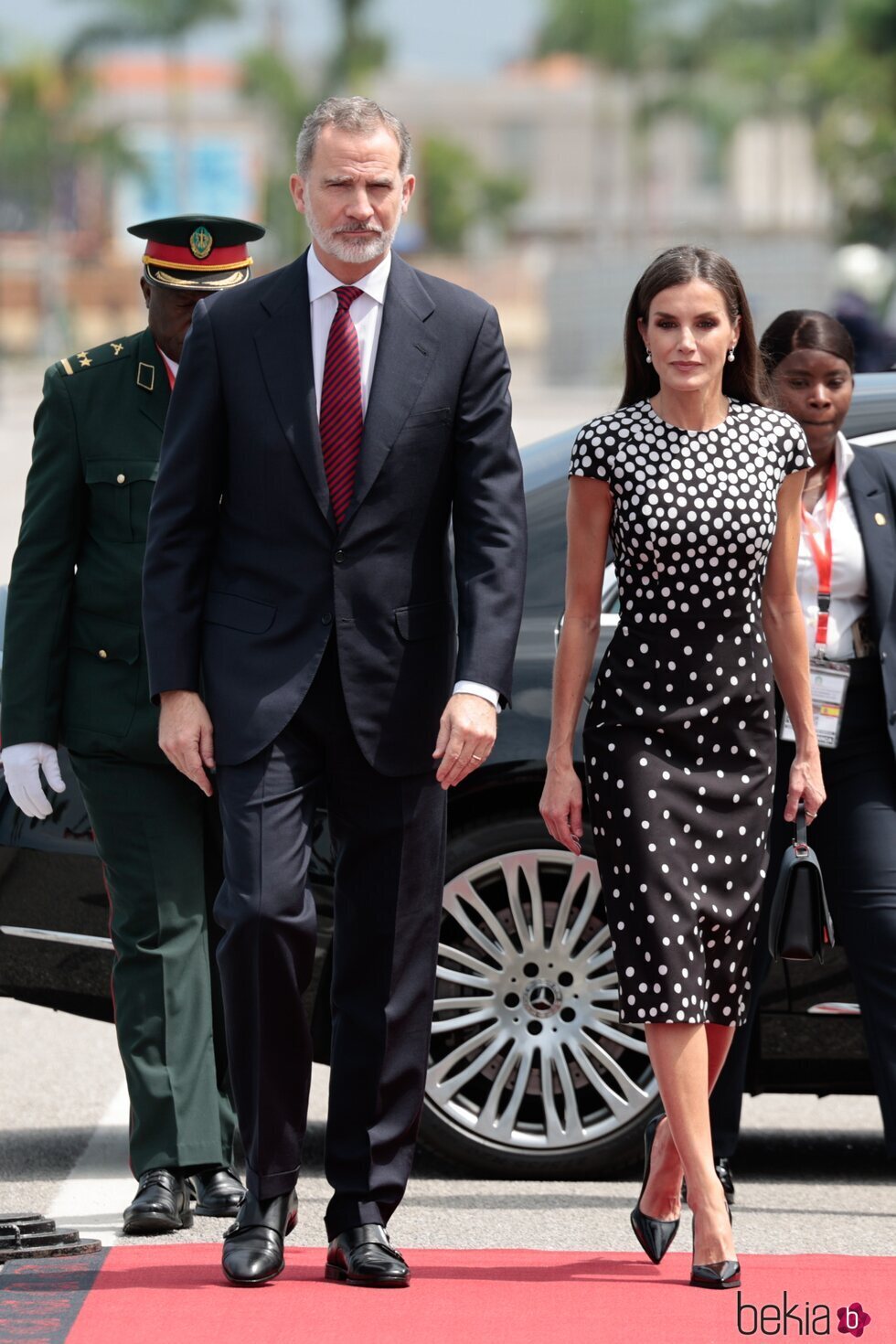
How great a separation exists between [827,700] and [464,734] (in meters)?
1.02

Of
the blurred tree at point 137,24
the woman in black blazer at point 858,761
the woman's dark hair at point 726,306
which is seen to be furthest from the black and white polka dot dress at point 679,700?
the blurred tree at point 137,24

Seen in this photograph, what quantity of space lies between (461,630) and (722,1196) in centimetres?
110

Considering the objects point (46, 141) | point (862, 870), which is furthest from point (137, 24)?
point (862, 870)

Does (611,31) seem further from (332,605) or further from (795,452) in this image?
(332,605)

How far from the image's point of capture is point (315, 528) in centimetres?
428

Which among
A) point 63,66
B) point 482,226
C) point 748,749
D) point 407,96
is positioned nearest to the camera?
point 748,749

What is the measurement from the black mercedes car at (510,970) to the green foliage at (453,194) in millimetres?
116649

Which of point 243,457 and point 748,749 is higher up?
point 243,457

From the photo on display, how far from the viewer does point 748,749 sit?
4.39m

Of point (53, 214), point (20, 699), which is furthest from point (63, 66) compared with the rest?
point (20, 699)

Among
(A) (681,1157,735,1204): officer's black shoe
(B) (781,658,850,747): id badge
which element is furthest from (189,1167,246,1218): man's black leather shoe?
(B) (781,658,850,747): id badge

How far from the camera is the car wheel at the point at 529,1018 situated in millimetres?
5383

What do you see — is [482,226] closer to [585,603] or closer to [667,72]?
[667,72]

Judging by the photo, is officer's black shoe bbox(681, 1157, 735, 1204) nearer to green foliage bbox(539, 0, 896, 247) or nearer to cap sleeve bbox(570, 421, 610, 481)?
cap sleeve bbox(570, 421, 610, 481)
